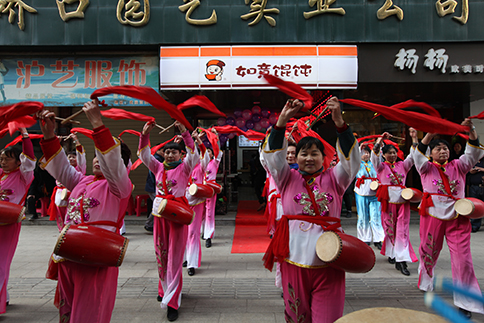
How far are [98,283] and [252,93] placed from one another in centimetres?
690

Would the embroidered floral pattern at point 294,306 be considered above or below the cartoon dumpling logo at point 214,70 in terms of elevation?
below

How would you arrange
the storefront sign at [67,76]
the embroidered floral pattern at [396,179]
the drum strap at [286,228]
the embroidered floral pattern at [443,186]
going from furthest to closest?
the storefront sign at [67,76] → the embroidered floral pattern at [396,179] → the embroidered floral pattern at [443,186] → the drum strap at [286,228]

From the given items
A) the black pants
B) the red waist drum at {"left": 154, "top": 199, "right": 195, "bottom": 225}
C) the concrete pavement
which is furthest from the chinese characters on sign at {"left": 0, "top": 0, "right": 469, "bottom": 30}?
the red waist drum at {"left": 154, "top": 199, "right": 195, "bottom": 225}

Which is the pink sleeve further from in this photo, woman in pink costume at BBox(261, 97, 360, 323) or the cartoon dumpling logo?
the cartoon dumpling logo

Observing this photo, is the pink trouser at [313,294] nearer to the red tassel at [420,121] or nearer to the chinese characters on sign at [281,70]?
the red tassel at [420,121]

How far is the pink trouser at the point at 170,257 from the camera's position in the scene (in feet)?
11.0

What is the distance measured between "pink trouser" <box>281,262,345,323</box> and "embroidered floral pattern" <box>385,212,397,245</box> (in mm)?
3467

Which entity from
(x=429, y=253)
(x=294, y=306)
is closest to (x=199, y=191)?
(x=294, y=306)

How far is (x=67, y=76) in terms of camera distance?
8.19 m

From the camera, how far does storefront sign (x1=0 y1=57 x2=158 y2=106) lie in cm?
817

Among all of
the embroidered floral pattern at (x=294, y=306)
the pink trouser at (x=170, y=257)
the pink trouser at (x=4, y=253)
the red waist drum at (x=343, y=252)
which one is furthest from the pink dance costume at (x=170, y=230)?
the red waist drum at (x=343, y=252)

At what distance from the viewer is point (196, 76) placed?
25.1 ft

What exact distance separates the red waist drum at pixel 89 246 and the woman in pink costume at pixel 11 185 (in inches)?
68.7

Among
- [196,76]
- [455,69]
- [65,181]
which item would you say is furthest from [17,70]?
[455,69]
